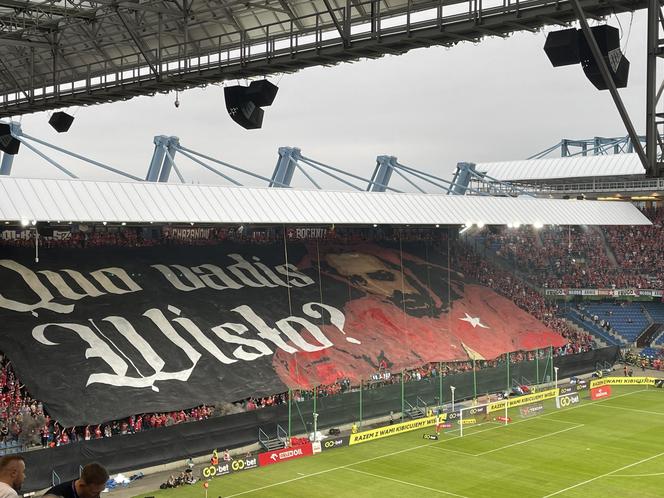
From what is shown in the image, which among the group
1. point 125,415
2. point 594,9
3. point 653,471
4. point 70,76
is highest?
point 70,76

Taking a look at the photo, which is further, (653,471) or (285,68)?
(653,471)

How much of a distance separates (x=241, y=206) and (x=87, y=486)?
34.7 metres

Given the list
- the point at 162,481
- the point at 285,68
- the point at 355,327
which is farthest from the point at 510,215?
the point at 285,68

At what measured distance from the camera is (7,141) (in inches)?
1329

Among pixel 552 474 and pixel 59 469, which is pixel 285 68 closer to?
pixel 59 469

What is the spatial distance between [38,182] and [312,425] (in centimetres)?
1469

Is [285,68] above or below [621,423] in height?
above

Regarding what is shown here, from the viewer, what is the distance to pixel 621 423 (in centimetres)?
4059

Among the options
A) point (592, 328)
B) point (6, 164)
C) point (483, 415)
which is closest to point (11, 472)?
point (6, 164)

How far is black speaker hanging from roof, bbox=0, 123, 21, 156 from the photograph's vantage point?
111ft

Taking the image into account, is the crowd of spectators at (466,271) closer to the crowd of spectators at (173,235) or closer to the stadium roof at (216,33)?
the crowd of spectators at (173,235)

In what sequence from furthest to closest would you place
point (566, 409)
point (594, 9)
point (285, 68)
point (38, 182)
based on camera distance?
point (566, 409)
point (38, 182)
point (285, 68)
point (594, 9)

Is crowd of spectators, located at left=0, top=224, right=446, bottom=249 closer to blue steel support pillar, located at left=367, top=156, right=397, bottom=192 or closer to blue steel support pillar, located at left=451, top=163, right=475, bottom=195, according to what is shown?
blue steel support pillar, located at left=367, top=156, right=397, bottom=192

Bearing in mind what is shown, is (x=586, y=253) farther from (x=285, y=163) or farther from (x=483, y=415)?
(x=483, y=415)
